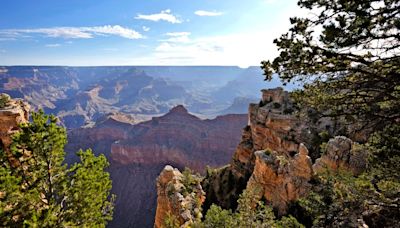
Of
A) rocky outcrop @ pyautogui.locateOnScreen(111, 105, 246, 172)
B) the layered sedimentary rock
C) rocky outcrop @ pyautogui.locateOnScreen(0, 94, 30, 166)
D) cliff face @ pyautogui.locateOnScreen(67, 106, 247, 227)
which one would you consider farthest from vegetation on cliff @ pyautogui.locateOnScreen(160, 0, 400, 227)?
rocky outcrop @ pyautogui.locateOnScreen(111, 105, 246, 172)

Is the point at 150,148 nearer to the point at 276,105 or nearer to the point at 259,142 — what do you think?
the point at 259,142

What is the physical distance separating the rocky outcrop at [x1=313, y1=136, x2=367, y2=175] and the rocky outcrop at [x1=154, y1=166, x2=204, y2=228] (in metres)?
12.2

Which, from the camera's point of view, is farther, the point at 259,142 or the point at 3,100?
the point at 259,142

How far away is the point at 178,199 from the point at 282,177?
415 inches

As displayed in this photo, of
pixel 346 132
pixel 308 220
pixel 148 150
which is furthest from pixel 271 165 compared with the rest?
pixel 148 150

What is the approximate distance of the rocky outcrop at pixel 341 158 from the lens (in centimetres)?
2591

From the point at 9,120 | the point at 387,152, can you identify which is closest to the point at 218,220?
the point at 387,152

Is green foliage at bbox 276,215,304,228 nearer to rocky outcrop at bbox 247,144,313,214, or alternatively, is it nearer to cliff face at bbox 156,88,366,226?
cliff face at bbox 156,88,366,226

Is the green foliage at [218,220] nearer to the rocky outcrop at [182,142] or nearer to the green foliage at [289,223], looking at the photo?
the green foliage at [289,223]

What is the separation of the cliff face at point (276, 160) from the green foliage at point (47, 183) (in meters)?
11.8

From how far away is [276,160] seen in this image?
32.2 m

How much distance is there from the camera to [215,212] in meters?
17.5

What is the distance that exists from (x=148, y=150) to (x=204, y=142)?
2228 centimetres

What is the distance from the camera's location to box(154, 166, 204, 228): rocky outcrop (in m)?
27.1
